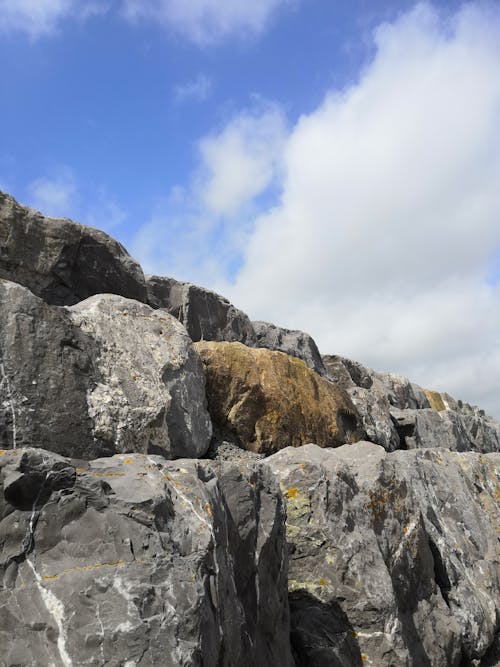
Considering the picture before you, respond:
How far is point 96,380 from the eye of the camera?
4160 mm

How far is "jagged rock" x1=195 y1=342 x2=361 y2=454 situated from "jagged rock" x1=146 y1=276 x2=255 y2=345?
82cm

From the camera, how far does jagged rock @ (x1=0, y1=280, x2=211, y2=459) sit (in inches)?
146

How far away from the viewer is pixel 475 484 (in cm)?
844

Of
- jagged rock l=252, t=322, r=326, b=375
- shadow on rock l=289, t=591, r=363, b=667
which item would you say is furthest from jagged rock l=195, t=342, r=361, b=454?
shadow on rock l=289, t=591, r=363, b=667

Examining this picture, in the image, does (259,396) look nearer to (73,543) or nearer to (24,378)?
(24,378)

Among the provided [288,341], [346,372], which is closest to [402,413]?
[346,372]

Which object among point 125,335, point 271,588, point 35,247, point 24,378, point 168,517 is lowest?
point 271,588

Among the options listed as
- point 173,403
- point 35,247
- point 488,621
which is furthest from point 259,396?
point 488,621

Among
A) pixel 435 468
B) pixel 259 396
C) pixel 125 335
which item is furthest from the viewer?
pixel 435 468

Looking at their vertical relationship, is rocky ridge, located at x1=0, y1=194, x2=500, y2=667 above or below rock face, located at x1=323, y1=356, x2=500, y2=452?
below

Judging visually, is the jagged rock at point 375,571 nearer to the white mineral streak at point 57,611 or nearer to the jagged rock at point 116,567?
the jagged rock at point 116,567

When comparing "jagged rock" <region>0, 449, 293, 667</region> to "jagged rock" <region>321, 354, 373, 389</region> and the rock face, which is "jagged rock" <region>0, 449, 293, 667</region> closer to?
the rock face

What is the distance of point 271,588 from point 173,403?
1508mm

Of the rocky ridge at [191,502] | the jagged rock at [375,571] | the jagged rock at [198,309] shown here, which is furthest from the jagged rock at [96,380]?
the jagged rock at [198,309]
